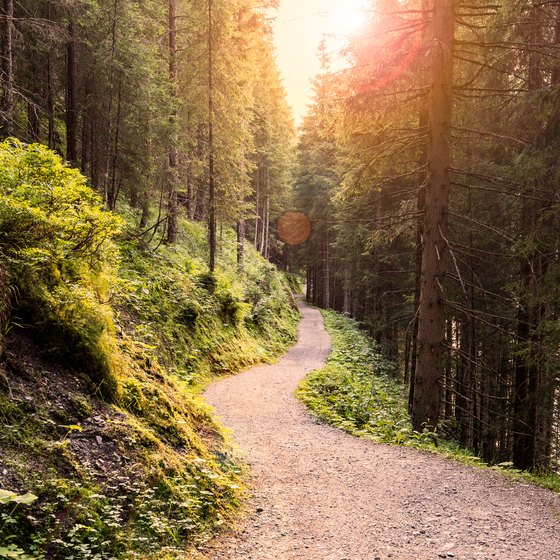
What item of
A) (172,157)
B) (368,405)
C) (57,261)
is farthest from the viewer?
(172,157)

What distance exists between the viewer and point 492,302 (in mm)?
13977

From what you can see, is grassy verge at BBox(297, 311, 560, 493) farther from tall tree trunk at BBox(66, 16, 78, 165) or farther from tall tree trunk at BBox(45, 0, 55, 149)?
tall tree trunk at BBox(45, 0, 55, 149)

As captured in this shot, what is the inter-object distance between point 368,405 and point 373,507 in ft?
20.1

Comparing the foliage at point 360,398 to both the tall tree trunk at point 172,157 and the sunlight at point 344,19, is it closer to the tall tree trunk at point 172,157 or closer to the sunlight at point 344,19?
the sunlight at point 344,19

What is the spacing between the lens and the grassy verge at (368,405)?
7.88m

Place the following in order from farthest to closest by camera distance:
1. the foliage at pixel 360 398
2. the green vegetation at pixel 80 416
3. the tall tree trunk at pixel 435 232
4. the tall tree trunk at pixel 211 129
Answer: the tall tree trunk at pixel 211 129 → the foliage at pixel 360 398 → the tall tree trunk at pixel 435 232 → the green vegetation at pixel 80 416

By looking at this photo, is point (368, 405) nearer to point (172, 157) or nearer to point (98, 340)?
point (98, 340)

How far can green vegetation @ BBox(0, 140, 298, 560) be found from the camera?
3.37 metres

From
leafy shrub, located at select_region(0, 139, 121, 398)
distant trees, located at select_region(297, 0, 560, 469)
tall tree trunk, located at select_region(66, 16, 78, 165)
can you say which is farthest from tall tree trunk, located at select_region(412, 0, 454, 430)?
tall tree trunk, located at select_region(66, 16, 78, 165)

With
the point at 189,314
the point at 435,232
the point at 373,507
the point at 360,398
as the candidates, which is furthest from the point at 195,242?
the point at 373,507

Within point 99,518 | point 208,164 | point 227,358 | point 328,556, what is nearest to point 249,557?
point 328,556

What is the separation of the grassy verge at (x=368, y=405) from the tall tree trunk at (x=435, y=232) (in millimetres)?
776

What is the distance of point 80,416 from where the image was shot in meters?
4.36

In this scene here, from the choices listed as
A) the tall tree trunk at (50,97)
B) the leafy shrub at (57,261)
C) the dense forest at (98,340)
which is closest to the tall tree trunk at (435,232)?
the dense forest at (98,340)
